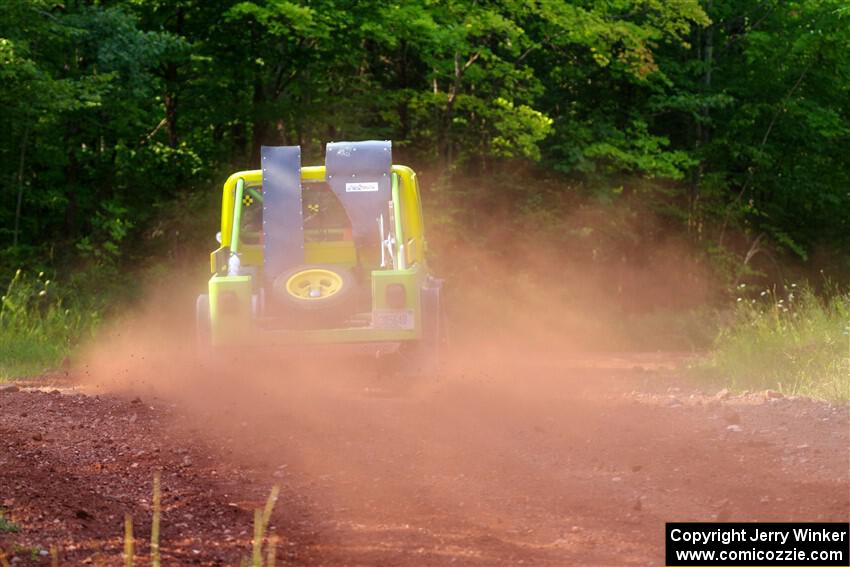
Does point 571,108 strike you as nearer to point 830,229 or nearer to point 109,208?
point 830,229

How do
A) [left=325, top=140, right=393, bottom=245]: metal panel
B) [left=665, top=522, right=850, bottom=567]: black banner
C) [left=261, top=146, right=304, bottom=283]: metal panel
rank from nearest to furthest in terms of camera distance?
[left=665, top=522, right=850, bottom=567]: black banner < [left=261, top=146, right=304, bottom=283]: metal panel < [left=325, top=140, right=393, bottom=245]: metal panel

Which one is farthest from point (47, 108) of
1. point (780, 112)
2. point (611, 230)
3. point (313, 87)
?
point (780, 112)

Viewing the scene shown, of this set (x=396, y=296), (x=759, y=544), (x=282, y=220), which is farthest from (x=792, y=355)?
(x=759, y=544)

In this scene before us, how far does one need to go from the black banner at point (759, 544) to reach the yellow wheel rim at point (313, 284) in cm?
638

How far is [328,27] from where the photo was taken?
2227cm

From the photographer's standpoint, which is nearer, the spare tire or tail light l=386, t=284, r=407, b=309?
tail light l=386, t=284, r=407, b=309

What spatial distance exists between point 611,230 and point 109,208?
11404 mm

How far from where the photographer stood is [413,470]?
770 centimetres

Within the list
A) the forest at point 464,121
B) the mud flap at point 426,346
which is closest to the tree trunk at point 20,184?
the forest at point 464,121

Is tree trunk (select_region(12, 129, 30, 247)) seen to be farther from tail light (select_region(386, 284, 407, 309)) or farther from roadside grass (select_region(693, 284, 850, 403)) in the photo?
roadside grass (select_region(693, 284, 850, 403))

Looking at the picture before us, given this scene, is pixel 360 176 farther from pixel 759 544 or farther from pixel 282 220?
pixel 759 544

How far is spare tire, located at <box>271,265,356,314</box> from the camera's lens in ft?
38.8

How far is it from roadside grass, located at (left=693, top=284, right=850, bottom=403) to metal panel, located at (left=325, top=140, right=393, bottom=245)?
3.75m

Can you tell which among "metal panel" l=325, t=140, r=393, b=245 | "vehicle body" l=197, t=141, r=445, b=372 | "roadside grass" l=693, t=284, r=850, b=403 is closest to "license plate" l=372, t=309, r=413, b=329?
"vehicle body" l=197, t=141, r=445, b=372
